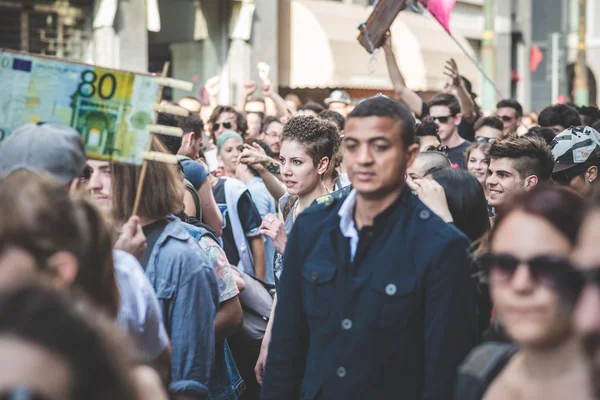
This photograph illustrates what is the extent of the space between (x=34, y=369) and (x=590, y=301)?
1010 millimetres

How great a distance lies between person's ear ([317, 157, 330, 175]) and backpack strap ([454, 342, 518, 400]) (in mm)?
3318

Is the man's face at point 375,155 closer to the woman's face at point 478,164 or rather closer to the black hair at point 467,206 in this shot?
the black hair at point 467,206

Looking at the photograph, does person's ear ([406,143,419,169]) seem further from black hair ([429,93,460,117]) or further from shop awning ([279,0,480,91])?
shop awning ([279,0,480,91])

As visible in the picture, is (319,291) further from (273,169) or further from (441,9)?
(441,9)

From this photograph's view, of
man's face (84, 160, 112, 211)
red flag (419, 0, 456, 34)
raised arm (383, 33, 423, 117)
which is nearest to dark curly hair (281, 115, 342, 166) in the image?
man's face (84, 160, 112, 211)

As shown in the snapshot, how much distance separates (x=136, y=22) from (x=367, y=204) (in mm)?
15177

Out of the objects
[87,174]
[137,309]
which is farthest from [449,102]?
[137,309]

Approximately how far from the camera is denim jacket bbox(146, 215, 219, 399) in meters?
4.07

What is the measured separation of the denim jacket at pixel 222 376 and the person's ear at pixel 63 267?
2042 mm

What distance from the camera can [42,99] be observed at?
375 cm

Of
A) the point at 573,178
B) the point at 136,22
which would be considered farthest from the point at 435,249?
the point at 136,22

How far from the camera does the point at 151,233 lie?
421 cm

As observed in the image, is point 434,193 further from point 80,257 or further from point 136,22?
point 136,22

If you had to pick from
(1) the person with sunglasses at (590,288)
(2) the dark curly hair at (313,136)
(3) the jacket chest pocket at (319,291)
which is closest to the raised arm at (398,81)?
(2) the dark curly hair at (313,136)
